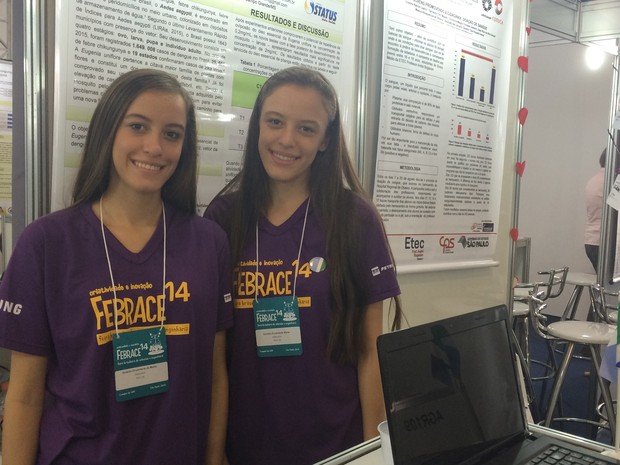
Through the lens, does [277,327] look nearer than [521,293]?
Yes

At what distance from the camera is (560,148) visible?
18.7ft

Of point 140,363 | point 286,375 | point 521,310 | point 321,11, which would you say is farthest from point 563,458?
point 521,310

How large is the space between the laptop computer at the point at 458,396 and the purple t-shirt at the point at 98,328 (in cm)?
44

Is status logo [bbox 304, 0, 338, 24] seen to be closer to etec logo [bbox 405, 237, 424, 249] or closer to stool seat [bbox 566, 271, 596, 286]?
etec logo [bbox 405, 237, 424, 249]

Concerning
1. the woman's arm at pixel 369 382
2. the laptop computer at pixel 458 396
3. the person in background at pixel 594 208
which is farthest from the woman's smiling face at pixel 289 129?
the person in background at pixel 594 208

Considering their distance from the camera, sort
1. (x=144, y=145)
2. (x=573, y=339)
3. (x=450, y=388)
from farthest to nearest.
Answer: (x=573, y=339) → (x=144, y=145) → (x=450, y=388)

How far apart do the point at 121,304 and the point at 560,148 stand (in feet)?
18.3

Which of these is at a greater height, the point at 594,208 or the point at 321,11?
the point at 321,11

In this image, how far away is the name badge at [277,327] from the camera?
128 cm

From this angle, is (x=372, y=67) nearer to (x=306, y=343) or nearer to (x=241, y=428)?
(x=306, y=343)

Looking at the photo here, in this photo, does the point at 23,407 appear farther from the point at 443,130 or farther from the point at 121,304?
the point at 443,130

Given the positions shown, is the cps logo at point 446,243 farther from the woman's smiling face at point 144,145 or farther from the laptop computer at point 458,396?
the woman's smiling face at point 144,145

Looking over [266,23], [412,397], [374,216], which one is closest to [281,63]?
[266,23]

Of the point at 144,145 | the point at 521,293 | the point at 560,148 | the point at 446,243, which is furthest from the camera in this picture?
the point at 560,148
